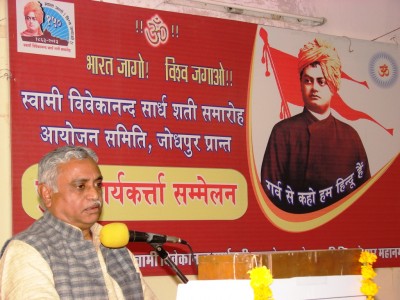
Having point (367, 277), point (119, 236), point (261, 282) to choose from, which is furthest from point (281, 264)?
point (119, 236)

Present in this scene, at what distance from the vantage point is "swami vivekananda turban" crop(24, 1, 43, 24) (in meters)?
3.81

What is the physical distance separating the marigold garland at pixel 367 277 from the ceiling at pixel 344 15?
2583 millimetres

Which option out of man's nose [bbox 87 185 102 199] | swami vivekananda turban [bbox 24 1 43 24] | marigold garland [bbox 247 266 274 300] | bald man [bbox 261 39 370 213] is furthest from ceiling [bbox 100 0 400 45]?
marigold garland [bbox 247 266 274 300]

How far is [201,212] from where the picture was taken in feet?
14.1

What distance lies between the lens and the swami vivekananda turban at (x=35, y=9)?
3.81 meters

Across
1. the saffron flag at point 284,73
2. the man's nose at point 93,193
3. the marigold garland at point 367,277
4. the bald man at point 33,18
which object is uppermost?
the bald man at point 33,18

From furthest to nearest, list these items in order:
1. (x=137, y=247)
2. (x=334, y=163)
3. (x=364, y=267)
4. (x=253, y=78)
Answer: (x=334, y=163), (x=253, y=78), (x=137, y=247), (x=364, y=267)

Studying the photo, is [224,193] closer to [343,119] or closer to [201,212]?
[201,212]

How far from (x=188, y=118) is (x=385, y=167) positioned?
1703 mm

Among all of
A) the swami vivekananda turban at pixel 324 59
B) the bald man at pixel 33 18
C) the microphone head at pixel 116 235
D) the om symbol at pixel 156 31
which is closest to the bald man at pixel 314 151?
the swami vivekananda turban at pixel 324 59

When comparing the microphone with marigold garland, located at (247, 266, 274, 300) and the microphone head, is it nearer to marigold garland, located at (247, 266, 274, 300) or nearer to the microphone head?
the microphone head

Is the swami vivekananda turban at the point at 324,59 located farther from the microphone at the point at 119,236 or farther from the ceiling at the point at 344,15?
the microphone at the point at 119,236

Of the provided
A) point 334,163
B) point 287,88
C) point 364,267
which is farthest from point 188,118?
point 364,267

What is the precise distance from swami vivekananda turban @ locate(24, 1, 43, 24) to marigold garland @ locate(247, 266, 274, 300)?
7.80 feet
